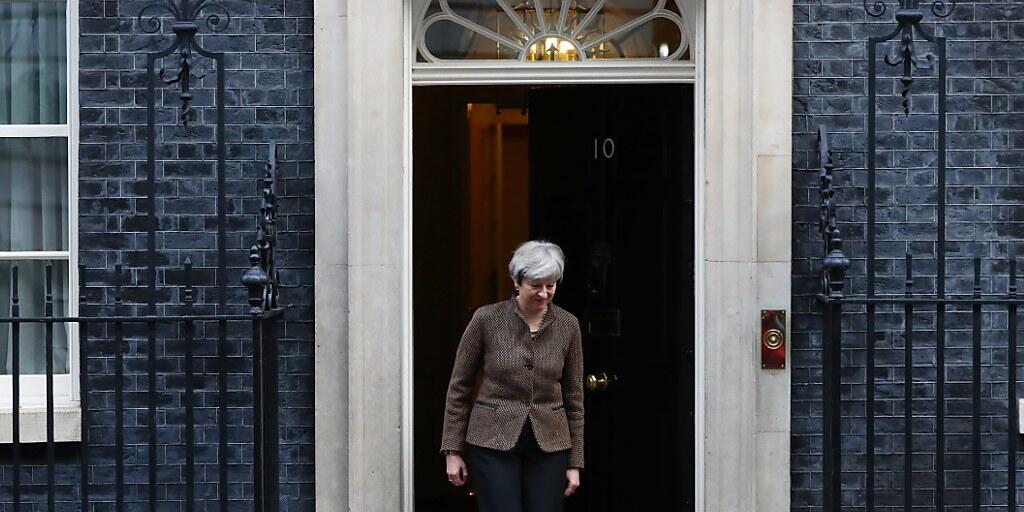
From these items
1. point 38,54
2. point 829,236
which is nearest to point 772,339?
point 829,236

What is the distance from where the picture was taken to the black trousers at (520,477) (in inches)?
229

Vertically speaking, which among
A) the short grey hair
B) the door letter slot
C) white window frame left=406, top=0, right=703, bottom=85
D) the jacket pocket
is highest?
white window frame left=406, top=0, right=703, bottom=85

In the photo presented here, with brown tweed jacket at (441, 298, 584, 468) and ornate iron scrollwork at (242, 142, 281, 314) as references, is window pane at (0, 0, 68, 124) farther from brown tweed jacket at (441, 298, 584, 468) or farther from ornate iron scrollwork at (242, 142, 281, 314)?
brown tweed jacket at (441, 298, 584, 468)

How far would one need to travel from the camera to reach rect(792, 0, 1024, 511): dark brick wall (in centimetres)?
646

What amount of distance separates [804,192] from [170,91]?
2.94m

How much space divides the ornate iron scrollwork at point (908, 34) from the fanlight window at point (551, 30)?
3.12ft

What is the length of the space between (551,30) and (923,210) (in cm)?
194

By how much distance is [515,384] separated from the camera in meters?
5.85

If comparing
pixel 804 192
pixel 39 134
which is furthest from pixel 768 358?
pixel 39 134

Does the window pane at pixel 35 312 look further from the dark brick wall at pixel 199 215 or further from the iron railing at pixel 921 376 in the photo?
the iron railing at pixel 921 376

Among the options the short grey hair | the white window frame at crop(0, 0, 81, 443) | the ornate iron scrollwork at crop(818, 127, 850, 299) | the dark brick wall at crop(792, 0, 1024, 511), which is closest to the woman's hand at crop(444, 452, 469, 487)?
the short grey hair

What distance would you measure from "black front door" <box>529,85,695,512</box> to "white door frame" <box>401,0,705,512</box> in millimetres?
163

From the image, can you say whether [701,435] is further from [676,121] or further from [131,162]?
[131,162]

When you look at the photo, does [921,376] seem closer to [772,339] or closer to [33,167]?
[772,339]
